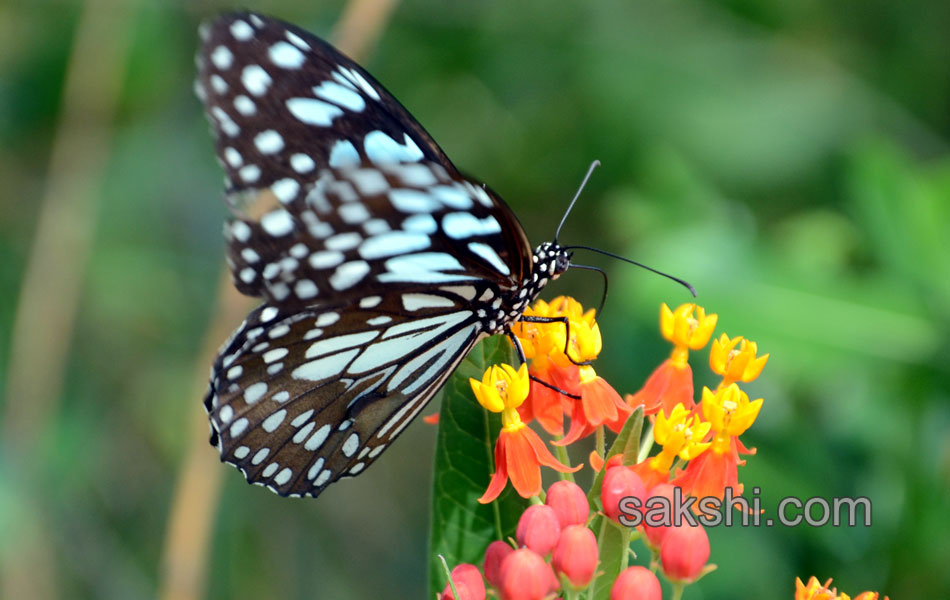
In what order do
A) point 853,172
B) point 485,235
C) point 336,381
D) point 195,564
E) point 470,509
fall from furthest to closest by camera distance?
point 853,172, point 195,564, point 336,381, point 485,235, point 470,509

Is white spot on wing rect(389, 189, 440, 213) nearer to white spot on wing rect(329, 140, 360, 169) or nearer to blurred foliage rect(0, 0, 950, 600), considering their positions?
white spot on wing rect(329, 140, 360, 169)

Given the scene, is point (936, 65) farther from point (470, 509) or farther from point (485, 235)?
point (470, 509)

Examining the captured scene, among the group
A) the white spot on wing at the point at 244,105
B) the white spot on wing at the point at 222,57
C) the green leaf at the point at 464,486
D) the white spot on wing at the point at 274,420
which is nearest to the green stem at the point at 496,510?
the green leaf at the point at 464,486

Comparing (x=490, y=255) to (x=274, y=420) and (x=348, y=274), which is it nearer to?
(x=348, y=274)

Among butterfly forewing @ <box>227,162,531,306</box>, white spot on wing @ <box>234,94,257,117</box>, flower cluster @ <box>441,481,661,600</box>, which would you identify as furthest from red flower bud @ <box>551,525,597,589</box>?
white spot on wing @ <box>234,94,257,117</box>

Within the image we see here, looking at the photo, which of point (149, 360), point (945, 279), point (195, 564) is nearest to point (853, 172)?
point (945, 279)

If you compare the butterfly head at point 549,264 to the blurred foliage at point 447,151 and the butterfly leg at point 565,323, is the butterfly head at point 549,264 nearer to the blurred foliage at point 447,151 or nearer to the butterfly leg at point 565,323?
the butterfly leg at point 565,323

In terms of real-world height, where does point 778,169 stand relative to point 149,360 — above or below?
above

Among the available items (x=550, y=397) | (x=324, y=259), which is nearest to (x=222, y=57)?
(x=324, y=259)
